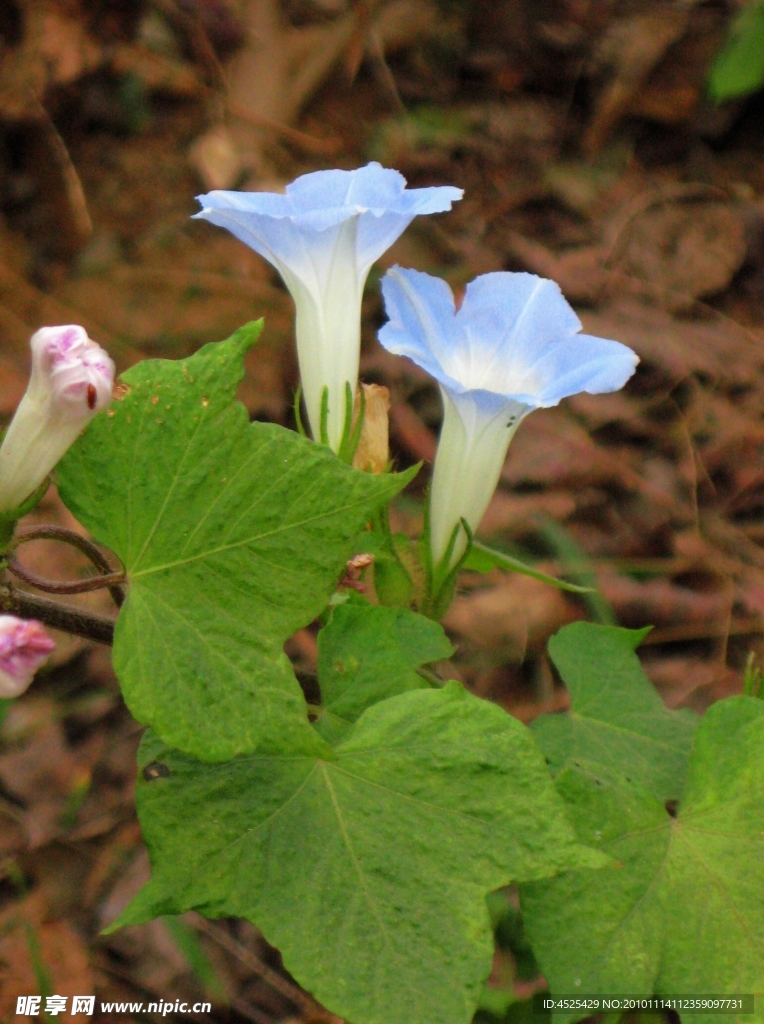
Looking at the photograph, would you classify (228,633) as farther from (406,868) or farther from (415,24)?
(415,24)

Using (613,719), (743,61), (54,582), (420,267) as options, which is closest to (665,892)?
(613,719)

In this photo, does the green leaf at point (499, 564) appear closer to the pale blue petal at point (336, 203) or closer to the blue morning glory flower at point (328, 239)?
the blue morning glory flower at point (328, 239)

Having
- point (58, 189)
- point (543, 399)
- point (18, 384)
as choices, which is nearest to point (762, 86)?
point (58, 189)

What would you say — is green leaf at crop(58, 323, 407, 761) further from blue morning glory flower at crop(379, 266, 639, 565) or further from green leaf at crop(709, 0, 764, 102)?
green leaf at crop(709, 0, 764, 102)

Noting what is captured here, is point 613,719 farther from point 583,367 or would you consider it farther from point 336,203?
point 336,203

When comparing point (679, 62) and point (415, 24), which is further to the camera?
point (415, 24)

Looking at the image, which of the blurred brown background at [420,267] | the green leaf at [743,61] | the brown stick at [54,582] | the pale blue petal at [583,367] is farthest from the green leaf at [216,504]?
the green leaf at [743,61]
